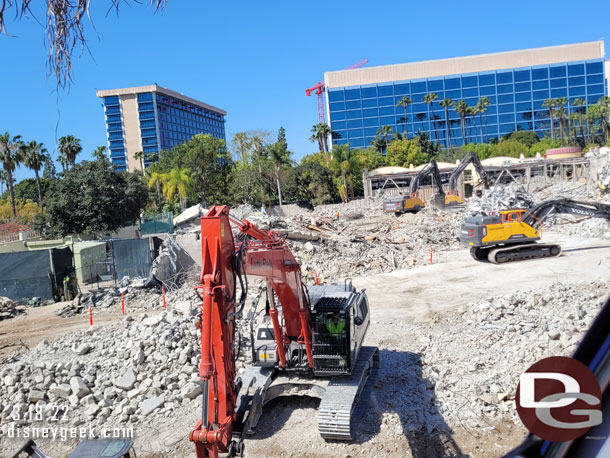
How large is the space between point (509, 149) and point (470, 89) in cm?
2549

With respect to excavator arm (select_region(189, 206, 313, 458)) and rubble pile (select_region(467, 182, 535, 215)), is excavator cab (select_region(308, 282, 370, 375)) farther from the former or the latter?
rubble pile (select_region(467, 182, 535, 215))

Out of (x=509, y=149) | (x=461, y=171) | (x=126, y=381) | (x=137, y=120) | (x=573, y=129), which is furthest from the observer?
(x=137, y=120)

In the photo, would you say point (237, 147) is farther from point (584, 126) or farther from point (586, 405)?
point (586, 405)

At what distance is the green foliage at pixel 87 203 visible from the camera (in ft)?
106

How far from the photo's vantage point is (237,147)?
6550 cm

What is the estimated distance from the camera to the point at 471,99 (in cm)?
9256

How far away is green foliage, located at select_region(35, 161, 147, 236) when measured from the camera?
3234 centimetres

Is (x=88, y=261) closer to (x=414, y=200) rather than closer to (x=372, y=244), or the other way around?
(x=372, y=244)

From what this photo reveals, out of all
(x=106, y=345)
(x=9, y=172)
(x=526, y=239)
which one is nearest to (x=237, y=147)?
(x=9, y=172)

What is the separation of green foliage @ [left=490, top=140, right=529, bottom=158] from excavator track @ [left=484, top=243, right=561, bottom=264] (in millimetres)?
51902

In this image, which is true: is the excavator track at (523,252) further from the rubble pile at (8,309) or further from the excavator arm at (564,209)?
the rubble pile at (8,309)

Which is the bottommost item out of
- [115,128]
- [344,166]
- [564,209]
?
[564,209]

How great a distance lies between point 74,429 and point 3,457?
1245mm

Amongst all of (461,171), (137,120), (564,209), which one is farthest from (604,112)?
(137,120)
